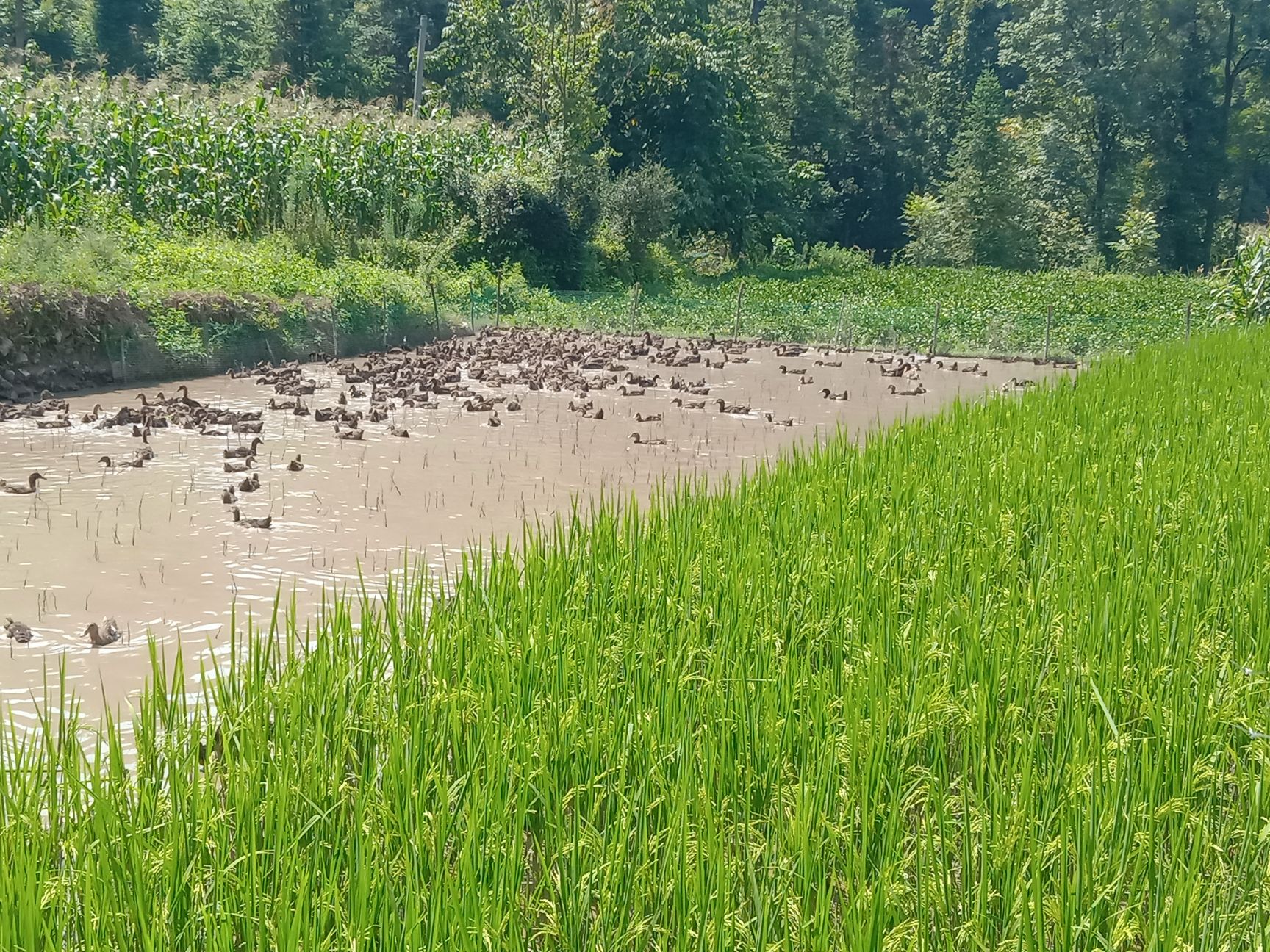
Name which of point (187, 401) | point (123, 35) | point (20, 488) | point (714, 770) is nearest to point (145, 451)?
point (20, 488)

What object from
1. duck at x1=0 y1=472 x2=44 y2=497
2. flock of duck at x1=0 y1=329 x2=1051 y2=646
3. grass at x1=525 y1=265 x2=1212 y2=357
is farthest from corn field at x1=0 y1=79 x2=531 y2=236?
duck at x1=0 y1=472 x2=44 y2=497

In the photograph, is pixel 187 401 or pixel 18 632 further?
pixel 187 401

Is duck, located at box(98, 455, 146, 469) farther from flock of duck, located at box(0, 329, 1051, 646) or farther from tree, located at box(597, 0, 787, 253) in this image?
tree, located at box(597, 0, 787, 253)

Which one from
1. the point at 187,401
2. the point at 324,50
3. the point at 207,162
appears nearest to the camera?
the point at 187,401

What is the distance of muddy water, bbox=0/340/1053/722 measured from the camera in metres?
4.50

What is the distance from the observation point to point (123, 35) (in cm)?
4381

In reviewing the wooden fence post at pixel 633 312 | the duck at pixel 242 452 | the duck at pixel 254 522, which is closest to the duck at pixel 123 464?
the duck at pixel 242 452

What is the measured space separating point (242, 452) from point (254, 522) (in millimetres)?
1751

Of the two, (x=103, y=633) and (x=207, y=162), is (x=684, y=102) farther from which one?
(x=103, y=633)

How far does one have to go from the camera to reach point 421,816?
85.1 inches

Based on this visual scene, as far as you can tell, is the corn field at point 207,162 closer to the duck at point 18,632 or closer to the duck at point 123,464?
the duck at point 123,464

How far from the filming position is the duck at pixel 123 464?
7.25 metres

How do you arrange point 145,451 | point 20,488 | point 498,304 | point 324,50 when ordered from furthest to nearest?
point 324,50 < point 498,304 < point 145,451 < point 20,488

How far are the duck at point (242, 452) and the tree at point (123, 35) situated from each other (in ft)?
133
